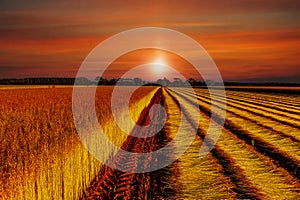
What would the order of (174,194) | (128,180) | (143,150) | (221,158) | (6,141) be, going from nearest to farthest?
1. (6,141)
2. (174,194)
3. (128,180)
4. (221,158)
5. (143,150)

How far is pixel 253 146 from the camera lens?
13695 millimetres

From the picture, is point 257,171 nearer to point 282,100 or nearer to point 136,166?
point 136,166

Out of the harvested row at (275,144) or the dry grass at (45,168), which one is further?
the harvested row at (275,144)

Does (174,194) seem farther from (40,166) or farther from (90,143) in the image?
(40,166)

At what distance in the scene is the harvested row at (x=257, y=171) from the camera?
869 centimetres

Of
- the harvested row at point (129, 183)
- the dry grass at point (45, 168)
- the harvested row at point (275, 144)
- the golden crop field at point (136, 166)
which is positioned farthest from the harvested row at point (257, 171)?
the dry grass at point (45, 168)

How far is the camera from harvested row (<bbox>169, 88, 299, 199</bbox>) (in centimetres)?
869

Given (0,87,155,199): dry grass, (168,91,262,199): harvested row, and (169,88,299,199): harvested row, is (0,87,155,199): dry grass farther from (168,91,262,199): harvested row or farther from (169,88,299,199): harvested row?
(169,88,299,199): harvested row

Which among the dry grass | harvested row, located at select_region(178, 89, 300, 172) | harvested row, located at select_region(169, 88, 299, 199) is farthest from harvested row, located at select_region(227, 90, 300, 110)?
the dry grass

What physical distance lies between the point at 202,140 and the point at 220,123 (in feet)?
19.1

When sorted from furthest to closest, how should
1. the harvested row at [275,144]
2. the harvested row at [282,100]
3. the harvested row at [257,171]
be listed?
the harvested row at [282,100] < the harvested row at [275,144] < the harvested row at [257,171]

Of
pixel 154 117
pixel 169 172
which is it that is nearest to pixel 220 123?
pixel 154 117

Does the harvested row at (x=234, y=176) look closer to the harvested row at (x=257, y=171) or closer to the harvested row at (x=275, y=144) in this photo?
the harvested row at (x=257, y=171)

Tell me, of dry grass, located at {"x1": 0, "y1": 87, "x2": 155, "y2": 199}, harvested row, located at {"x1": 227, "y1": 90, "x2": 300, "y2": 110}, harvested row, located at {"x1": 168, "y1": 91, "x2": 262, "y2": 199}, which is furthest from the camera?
harvested row, located at {"x1": 227, "y1": 90, "x2": 300, "y2": 110}
